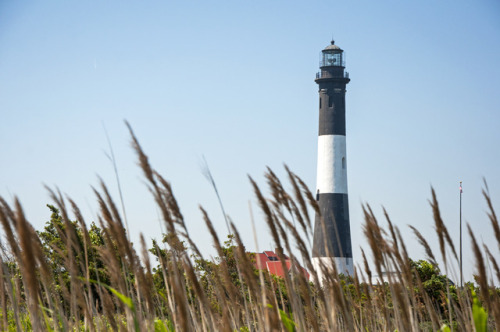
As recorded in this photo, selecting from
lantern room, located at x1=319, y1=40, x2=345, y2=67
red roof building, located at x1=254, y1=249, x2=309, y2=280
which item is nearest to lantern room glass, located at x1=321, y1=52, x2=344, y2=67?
lantern room, located at x1=319, y1=40, x2=345, y2=67

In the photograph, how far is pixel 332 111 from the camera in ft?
97.9

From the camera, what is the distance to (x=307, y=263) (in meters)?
2.90

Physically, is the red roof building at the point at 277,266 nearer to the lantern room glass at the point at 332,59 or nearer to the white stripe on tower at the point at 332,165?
the white stripe on tower at the point at 332,165

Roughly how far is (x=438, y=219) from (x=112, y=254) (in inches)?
52.5

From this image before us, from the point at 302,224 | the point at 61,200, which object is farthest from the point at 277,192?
the point at 61,200

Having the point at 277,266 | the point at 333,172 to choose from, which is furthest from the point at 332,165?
the point at 277,266

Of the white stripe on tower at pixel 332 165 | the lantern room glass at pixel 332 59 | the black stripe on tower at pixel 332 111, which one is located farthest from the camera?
the lantern room glass at pixel 332 59

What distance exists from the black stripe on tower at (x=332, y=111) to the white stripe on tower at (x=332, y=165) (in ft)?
1.25

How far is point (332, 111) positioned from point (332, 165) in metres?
2.60

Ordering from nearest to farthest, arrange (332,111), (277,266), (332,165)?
(332,165)
(332,111)
(277,266)

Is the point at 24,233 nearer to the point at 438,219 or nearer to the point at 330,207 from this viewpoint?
the point at 438,219

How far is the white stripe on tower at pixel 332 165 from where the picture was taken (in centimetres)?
2868

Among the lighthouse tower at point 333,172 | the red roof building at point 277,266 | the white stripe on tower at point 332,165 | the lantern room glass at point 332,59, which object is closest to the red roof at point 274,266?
the red roof building at point 277,266

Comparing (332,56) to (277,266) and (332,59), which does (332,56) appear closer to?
(332,59)
